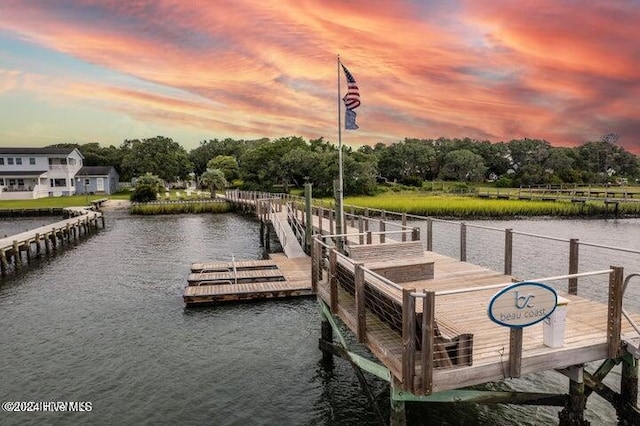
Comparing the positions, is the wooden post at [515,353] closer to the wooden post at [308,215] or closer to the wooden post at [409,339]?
the wooden post at [409,339]

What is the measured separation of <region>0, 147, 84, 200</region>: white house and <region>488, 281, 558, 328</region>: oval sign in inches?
3065

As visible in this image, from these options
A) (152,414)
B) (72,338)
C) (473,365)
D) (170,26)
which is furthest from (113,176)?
(473,365)

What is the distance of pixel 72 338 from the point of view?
41.6 feet

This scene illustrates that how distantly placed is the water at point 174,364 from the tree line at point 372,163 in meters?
48.9

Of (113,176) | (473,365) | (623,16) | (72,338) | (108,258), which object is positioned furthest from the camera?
(113,176)

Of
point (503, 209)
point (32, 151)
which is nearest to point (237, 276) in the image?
point (503, 209)

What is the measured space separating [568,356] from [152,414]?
771cm

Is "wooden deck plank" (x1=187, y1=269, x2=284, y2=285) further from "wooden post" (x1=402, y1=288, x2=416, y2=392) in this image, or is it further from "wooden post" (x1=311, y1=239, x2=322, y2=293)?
"wooden post" (x1=402, y1=288, x2=416, y2=392)

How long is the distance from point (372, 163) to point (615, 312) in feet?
205

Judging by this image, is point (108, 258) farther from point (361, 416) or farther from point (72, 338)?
point (361, 416)

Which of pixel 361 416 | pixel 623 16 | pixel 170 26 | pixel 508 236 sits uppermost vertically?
pixel 170 26

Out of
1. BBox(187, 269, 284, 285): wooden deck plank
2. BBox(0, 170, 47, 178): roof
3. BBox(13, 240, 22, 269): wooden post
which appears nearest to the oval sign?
BBox(187, 269, 284, 285): wooden deck plank

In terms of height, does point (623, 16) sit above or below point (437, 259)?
above

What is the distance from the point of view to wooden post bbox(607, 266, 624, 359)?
603cm
